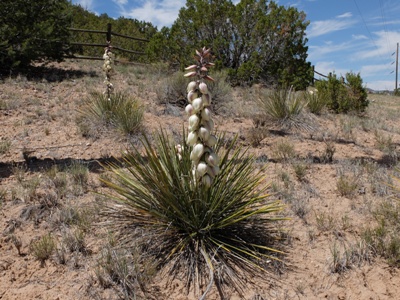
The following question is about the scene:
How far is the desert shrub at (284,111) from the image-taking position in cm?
713

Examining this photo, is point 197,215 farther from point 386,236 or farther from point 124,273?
point 386,236

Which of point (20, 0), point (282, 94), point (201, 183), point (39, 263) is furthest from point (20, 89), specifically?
point (201, 183)

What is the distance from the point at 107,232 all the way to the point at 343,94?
873 centimetres

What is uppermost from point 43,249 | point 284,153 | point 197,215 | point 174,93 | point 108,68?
point 108,68

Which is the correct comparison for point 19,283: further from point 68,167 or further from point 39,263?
point 68,167

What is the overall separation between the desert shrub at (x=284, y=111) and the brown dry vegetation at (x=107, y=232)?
259 millimetres

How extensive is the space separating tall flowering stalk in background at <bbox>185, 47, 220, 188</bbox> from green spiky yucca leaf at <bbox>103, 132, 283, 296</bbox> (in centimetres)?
20

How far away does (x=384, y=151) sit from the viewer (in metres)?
6.01

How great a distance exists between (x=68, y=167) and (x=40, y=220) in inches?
49.4

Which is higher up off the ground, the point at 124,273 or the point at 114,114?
the point at 114,114

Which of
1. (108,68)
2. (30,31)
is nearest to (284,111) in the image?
(108,68)

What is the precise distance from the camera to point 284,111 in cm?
720

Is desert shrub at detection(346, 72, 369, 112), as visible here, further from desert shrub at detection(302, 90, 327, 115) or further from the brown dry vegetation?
the brown dry vegetation

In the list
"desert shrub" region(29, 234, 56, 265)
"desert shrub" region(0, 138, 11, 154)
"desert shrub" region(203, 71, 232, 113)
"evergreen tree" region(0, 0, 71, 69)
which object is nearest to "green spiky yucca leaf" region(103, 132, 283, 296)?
"desert shrub" region(29, 234, 56, 265)
